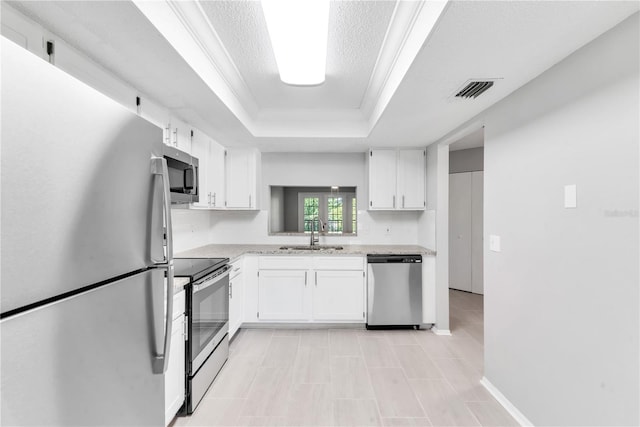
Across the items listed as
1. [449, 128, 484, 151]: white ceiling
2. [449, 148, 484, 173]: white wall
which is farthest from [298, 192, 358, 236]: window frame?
[449, 148, 484, 173]: white wall

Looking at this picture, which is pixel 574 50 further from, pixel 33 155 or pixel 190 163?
pixel 190 163

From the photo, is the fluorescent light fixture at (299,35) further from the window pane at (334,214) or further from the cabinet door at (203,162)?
the window pane at (334,214)

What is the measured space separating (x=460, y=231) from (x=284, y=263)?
3.18 m

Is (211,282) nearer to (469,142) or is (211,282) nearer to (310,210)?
(310,210)

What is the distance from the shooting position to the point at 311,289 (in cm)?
340

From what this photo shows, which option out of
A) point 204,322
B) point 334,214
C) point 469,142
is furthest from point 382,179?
point 204,322

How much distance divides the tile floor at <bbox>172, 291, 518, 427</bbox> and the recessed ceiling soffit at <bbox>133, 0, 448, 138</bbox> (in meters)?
2.19

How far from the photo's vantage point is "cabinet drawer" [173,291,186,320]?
1755mm

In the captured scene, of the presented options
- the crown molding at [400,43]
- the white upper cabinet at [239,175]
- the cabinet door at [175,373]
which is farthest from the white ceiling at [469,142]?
the cabinet door at [175,373]

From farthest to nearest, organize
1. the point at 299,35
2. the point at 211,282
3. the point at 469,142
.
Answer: the point at 469,142 → the point at 211,282 → the point at 299,35

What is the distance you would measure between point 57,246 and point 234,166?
3162 mm

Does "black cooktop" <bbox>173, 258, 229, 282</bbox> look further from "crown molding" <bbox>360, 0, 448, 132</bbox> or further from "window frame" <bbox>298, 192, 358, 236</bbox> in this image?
"crown molding" <bbox>360, 0, 448, 132</bbox>

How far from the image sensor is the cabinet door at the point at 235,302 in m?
2.97

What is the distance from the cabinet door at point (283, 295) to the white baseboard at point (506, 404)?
1838 mm
